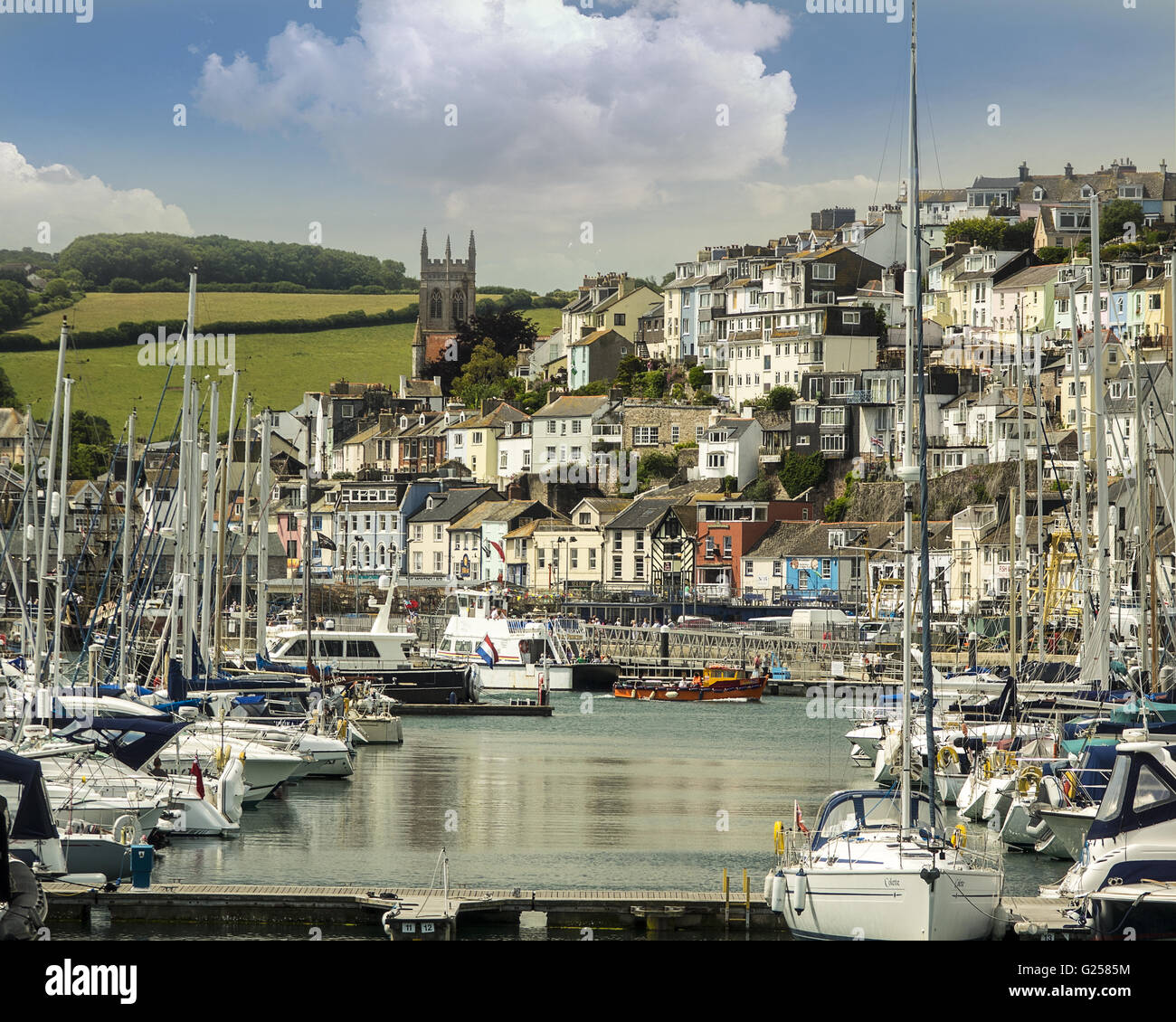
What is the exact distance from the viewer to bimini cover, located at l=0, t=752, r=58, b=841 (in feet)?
70.3

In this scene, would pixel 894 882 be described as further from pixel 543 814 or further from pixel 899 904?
pixel 543 814

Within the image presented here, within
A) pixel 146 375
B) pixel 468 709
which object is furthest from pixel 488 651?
pixel 146 375

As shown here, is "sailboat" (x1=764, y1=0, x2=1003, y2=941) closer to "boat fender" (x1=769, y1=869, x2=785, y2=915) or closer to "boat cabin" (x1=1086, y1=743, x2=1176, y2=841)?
"boat fender" (x1=769, y1=869, x2=785, y2=915)

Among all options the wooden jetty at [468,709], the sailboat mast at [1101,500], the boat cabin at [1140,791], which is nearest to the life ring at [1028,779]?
the sailboat mast at [1101,500]

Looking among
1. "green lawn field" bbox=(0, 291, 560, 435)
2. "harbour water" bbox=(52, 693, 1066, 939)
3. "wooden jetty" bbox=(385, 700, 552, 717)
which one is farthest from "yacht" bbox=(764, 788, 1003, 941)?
"green lawn field" bbox=(0, 291, 560, 435)

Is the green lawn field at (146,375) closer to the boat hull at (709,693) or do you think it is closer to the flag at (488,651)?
the flag at (488,651)

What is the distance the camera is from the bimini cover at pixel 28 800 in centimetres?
2142

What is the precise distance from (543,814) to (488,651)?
40.0 m

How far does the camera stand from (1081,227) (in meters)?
136

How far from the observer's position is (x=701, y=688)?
71.9 meters

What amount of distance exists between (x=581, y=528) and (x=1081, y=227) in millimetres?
49722

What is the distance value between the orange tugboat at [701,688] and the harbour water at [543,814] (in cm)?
1300
